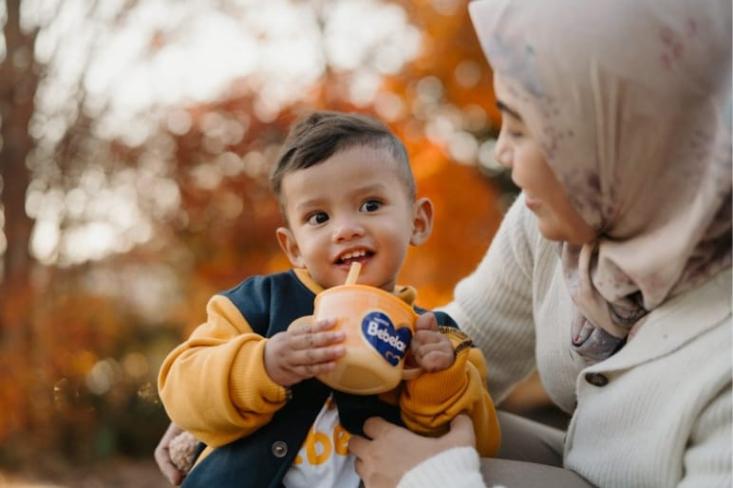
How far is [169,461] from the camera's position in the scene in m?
2.23

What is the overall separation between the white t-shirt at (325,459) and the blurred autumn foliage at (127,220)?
4263mm

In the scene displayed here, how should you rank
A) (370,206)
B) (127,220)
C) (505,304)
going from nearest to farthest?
(370,206)
(505,304)
(127,220)

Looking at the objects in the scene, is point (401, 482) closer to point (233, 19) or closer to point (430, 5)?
point (233, 19)

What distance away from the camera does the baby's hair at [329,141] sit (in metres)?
2.03

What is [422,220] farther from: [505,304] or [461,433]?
[461,433]

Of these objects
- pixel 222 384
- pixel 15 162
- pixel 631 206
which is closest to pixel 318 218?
pixel 222 384

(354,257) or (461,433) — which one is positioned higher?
Result: (354,257)

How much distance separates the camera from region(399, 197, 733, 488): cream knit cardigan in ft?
5.37

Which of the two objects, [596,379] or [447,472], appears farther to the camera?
[596,379]

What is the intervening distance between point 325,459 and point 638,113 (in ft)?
3.22

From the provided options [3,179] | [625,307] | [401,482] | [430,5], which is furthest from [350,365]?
[430,5]

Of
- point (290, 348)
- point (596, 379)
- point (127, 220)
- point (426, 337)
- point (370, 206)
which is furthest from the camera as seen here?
point (127, 220)

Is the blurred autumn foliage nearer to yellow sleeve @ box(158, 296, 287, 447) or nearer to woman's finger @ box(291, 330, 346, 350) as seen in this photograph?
yellow sleeve @ box(158, 296, 287, 447)

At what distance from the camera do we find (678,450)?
5.55 feet
